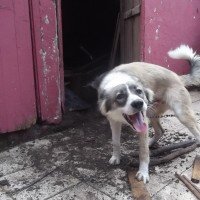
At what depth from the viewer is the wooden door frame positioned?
415cm

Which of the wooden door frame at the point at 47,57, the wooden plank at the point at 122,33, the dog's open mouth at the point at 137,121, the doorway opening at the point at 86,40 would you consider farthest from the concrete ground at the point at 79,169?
the doorway opening at the point at 86,40

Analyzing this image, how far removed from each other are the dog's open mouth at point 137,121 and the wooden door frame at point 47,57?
62.5 inches

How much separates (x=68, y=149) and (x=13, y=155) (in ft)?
2.13

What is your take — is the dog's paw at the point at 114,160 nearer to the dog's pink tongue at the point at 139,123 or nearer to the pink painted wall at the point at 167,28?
the dog's pink tongue at the point at 139,123

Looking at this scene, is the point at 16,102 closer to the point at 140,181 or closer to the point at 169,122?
the point at 140,181

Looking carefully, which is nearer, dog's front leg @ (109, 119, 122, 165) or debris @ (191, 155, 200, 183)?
debris @ (191, 155, 200, 183)

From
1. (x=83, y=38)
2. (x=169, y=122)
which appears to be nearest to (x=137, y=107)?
(x=169, y=122)

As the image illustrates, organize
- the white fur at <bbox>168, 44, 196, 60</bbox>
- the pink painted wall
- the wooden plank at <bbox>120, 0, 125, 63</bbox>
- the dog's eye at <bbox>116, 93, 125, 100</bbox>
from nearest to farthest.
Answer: the dog's eye at <bbox>116, 93, 125, 100</bbox> → the white fur at <bbox>168, 44, 196, 60</bbox> → the pink painted wall → the wooden plank at <bbox>120, 0, 125, 63</bbox>

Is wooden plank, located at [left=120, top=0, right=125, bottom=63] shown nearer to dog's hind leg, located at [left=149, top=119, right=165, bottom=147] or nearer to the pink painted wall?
the pink painted wall

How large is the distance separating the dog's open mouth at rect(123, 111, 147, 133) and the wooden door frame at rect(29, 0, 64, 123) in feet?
5.21

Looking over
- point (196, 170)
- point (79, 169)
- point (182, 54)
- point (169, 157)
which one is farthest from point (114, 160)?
point (182, 54)

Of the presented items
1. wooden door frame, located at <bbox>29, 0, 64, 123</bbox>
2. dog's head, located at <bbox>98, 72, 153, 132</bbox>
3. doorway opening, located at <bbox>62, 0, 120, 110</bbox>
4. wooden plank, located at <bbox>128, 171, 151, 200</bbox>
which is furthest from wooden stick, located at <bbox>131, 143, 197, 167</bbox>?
doorway opening, located at <bbox>62, 0, 120, 110</bbox>

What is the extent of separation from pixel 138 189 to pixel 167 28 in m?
3.57

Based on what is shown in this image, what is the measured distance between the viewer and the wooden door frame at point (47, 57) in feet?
13.6
